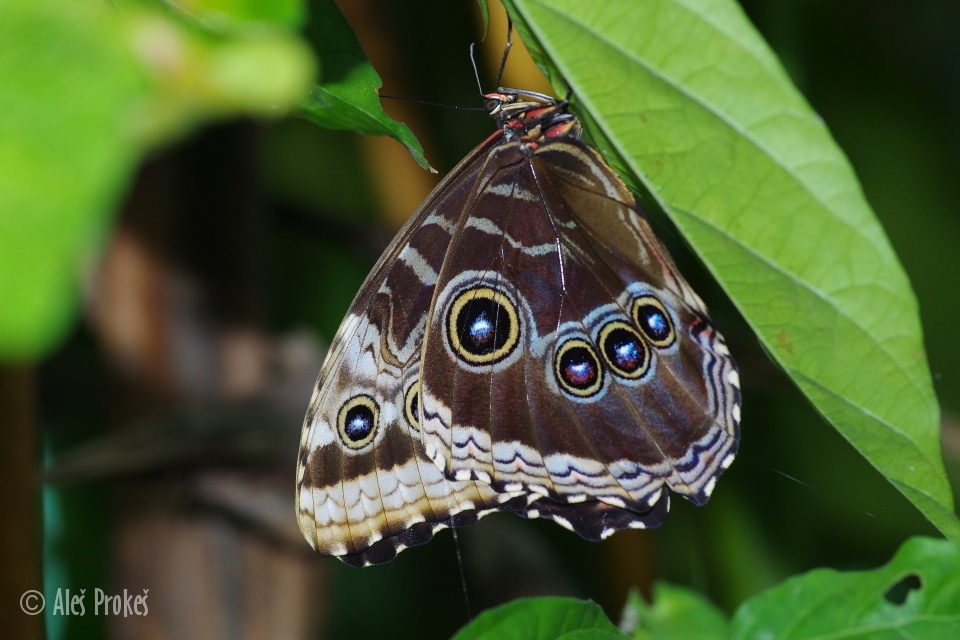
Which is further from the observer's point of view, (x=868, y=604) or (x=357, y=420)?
(x=357, y=420)

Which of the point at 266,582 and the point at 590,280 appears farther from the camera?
the point at 266,582

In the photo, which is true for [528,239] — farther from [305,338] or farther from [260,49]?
[260,49]

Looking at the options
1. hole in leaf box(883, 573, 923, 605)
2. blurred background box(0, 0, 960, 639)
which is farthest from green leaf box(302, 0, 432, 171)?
hole in leaf box(883, 573, 923, 605)

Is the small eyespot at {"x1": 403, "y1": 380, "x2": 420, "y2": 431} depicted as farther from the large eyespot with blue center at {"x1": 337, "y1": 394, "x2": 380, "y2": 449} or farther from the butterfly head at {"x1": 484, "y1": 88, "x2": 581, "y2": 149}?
the butterfly head at {"x1": 484, "y1": 88, "x2": 581, "y2": 149}

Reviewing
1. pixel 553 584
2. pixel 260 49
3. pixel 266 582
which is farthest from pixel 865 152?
pixel 260 49

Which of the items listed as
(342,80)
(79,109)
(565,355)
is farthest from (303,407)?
(79,109)

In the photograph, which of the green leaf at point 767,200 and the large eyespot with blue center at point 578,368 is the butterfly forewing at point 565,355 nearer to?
→ the large eyespot with blue center at point 578,368

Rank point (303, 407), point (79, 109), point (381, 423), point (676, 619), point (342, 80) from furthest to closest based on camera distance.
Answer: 1. point (303, 407)
2. point (381, 423)
3. point (676, 619)
4. point (342, 80)
5. point (79, 109)

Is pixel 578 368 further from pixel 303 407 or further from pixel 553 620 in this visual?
pixel 303 407

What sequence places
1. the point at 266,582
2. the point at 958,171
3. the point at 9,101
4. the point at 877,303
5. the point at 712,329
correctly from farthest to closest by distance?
1. the point at 958,171
2. the point at 266,582
3. the point at 712,329
4. the point at 877,303
5. the point at 9,101
